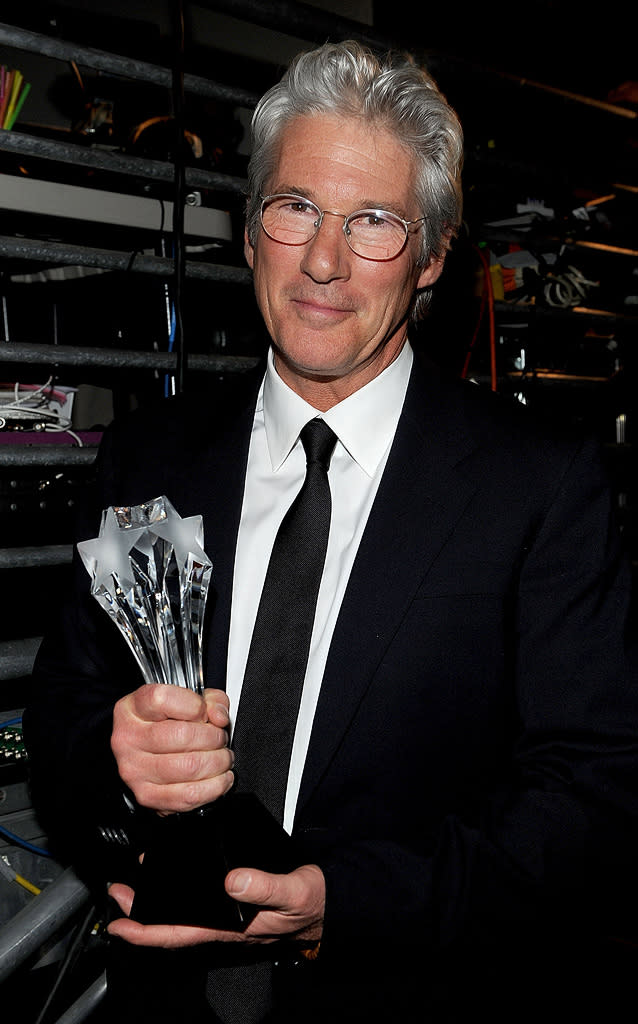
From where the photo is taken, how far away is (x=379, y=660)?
1.24 m

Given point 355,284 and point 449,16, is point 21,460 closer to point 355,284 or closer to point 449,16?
point 355,284

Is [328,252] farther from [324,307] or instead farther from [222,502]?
[222,502]

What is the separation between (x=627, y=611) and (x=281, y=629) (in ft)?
1.65

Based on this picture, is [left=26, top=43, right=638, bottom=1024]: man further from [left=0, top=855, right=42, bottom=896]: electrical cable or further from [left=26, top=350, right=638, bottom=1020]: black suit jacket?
[left=0, top=855, right=42, bottom=896]: electrical cable

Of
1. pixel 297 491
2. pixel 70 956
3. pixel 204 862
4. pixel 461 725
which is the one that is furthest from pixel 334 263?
pixel 70 956

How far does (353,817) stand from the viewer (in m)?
1.25

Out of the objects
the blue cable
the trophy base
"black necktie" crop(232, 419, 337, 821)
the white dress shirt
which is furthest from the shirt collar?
the blue cable

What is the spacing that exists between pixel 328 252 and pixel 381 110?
0.26m

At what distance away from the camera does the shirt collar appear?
1412 mm

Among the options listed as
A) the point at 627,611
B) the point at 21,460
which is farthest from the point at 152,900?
the point at 21,460

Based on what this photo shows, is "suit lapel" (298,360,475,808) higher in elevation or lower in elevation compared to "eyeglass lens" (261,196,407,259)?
lower

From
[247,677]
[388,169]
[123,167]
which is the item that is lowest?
[247,677]

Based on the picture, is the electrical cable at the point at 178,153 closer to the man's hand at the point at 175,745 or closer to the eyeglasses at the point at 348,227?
the eyeglasses at the point at 348,227

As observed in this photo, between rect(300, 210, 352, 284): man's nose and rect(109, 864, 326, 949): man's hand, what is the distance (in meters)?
0.89
